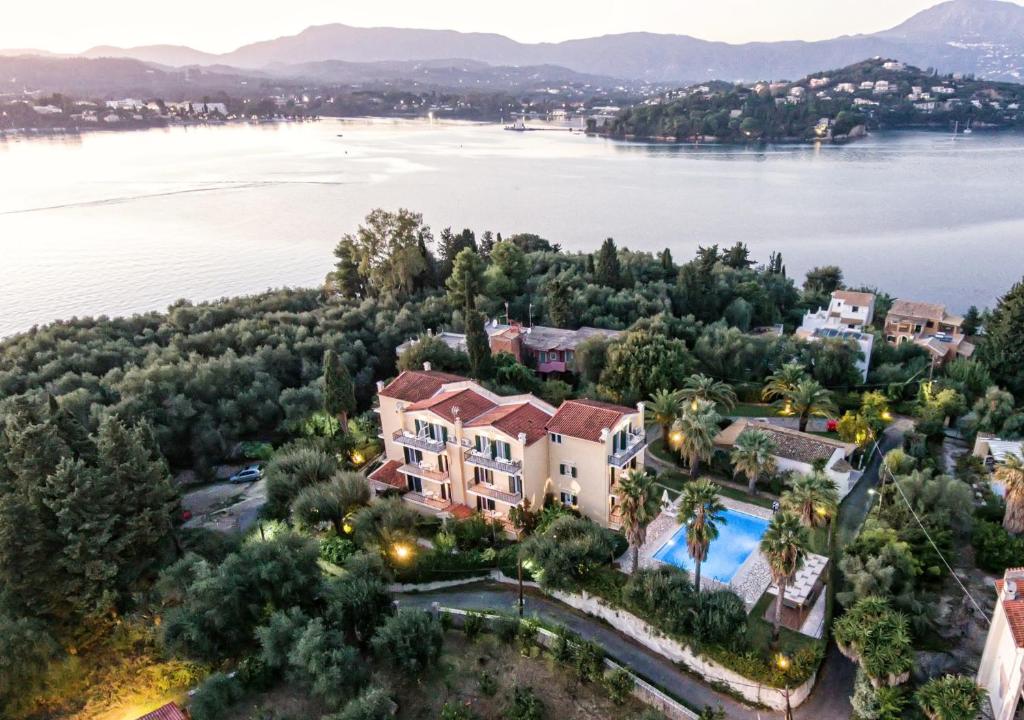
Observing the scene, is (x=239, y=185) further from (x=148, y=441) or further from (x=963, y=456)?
(x=963, y=456)

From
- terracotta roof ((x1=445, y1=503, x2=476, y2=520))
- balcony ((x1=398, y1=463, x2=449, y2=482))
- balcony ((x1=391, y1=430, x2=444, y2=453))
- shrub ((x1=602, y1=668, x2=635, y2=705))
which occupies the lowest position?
shrub ((x1=602, y1=668, x2=635, y2=705))

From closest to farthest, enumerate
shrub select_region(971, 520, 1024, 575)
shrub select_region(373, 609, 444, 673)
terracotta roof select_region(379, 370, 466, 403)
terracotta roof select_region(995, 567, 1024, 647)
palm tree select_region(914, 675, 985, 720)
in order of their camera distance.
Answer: terracotta roof select_region(995, 567, 1024, 647), palm tree select_region(914, 675, 985, 720), shrub select_region(373, 609, 444, 673), shrub select_region(971, 520, 1024, 575), terracotta roof select_region(379, 370, 466, 403)

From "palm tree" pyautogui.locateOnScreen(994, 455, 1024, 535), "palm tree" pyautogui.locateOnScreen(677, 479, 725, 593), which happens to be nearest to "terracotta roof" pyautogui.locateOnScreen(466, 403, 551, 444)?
"palm tree" pyautogui.locateOnScreen(677, 479, 725, 593)

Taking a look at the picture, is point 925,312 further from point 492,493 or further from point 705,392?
point 492,493

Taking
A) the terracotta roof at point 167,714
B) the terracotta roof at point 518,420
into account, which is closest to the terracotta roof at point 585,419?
the terracotta roof at point 518,420

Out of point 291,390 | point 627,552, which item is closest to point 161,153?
point 291,390

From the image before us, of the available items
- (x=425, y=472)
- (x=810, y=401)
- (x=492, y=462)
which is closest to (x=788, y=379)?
(x=810, y=401)

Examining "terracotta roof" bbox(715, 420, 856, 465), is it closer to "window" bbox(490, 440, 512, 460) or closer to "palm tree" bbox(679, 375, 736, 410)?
Answer: "palm tree" bbox(679, 375, 736, 410)
